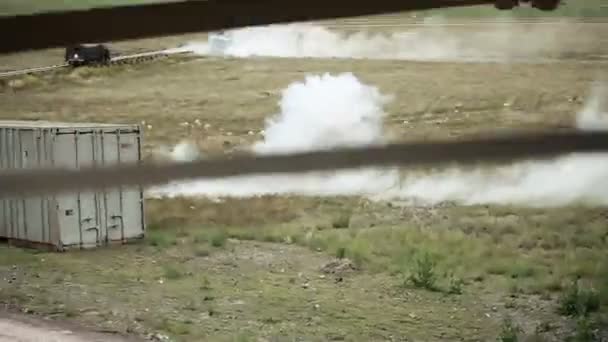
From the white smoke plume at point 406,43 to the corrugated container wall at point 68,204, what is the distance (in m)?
0.59

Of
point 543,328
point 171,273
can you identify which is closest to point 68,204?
point 171,273

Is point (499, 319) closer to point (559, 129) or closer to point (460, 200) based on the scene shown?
point (460, 200)

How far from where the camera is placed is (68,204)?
3.56 metres

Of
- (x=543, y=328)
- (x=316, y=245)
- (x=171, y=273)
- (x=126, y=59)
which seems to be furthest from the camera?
(x=316, y=245)

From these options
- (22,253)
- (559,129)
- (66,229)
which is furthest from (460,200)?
(559,129)

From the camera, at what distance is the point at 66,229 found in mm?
3662

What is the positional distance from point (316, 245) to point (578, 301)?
115cm

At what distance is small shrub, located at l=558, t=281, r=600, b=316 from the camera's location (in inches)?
134

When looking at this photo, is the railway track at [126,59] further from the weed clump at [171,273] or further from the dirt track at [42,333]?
the dirt track at [42,333]

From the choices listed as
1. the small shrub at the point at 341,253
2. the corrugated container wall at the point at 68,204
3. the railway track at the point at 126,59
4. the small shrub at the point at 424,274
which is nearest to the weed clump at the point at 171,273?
the corrugated container wall at the point at 68,204

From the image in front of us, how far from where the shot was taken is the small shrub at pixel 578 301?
3.40 meters

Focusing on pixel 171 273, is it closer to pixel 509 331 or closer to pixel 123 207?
pixel 123 207

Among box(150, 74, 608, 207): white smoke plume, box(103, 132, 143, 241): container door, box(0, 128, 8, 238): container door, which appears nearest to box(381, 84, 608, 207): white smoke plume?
box(150, 74, 608, 207): white smoke plume

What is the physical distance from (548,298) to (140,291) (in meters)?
1.76
